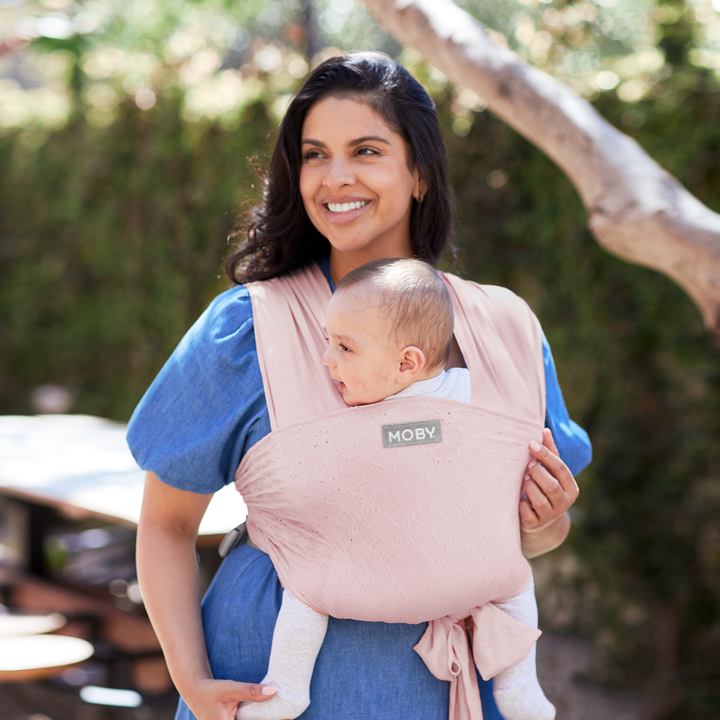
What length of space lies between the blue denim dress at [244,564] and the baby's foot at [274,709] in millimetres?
43

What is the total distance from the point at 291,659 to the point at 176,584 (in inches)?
9.7

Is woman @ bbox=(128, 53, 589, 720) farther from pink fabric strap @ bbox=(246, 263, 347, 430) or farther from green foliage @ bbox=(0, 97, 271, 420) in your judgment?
green foliage @ bbox=(0, 97, 271, 420)

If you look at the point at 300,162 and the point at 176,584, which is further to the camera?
the point at 300,162

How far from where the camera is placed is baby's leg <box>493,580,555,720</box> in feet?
4.36

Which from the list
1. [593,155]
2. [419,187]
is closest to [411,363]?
[419,187]

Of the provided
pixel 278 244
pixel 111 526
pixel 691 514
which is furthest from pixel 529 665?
pixel 111 526

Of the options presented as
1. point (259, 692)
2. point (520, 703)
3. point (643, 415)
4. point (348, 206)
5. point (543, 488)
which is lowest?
point (643, 415)

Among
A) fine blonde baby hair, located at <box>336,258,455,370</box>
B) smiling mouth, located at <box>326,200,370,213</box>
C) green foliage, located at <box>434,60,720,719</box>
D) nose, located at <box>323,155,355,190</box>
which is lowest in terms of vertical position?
green foliage, located at <box>434,60,720,719</box>

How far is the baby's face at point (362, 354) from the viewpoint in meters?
1.23

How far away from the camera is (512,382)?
1357mm

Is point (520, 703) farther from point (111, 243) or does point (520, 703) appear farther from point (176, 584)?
point (111, 243)

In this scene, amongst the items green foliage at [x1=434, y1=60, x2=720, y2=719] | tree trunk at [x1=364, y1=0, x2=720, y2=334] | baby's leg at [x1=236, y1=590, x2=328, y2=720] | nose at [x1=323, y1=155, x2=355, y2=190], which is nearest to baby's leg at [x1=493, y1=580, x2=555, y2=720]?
baby's leg at [x1=236, y1=590, x2=328, y2=720]

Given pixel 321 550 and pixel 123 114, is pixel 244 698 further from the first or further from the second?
pixel 123 114

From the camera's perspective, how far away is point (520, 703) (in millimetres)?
1345
